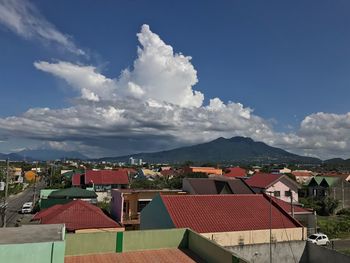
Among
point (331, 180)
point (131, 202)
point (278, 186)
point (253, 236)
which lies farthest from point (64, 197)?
point (331, 180)

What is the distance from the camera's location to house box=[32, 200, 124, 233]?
27.5m

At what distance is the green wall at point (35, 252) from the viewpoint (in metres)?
11.7

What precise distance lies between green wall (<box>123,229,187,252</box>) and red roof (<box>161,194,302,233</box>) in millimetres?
3408

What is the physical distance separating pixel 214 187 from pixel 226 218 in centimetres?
2187

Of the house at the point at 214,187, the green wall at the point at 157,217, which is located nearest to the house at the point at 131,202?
the house at the point at 214,187

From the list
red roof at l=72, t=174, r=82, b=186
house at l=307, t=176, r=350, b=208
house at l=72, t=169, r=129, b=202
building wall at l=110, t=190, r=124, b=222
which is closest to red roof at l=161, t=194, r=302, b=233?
building wall at l=110, t=190, r=124, b=222

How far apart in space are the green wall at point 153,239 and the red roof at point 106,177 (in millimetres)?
50544

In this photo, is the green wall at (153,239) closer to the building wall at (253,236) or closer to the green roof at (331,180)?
the building wall at (253,236)

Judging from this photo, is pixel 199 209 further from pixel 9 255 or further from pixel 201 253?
pixel 9 255

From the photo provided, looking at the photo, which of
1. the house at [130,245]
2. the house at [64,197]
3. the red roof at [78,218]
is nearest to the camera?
the house at [130,245]

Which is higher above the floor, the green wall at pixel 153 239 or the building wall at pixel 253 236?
the green wall at pixel 153 239

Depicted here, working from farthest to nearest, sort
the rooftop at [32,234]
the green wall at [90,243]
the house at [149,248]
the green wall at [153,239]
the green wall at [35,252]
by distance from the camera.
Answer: the green wall at [153,239]
the green wall at [90,243]
the house at [149,248]
the rooftop at [32,234]
the green wall at [35,252]

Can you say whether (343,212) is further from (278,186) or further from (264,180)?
(264,180)

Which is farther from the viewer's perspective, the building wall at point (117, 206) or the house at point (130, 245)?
the building wall at point (117, 206)
